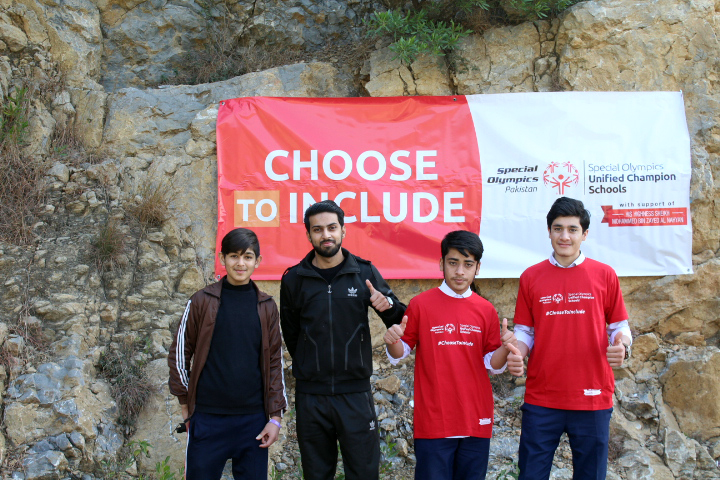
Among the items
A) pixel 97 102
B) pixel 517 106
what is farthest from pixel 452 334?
pixel 97 102

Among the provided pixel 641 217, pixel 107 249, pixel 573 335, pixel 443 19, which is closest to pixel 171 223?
pixel 107 249

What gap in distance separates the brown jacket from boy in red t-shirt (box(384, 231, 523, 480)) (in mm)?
641

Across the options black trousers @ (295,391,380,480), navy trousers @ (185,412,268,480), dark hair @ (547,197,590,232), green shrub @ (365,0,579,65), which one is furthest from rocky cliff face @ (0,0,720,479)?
dark hair @ (547,197,590,232)

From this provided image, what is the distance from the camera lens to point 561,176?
5164 millimetres

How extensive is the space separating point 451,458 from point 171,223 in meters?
3.43

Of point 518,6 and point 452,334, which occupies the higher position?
point 518,6

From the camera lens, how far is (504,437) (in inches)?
177

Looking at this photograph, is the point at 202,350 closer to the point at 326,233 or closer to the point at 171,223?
the point at 326,233

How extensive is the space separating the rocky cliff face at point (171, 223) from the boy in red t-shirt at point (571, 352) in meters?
1.29

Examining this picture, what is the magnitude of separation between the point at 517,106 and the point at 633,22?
1581 mm

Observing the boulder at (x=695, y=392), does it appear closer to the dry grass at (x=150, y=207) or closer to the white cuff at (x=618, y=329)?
the white cuff at (x=618, y=329)

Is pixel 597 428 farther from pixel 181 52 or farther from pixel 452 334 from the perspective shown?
pixel 181 52

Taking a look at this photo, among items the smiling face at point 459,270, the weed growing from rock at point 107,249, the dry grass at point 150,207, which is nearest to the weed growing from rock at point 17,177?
the weed growing from rock at point 107,249

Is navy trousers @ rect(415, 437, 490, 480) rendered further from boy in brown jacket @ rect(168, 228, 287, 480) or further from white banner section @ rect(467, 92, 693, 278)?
white banner section @ rect(467, 92, 693, 278)
